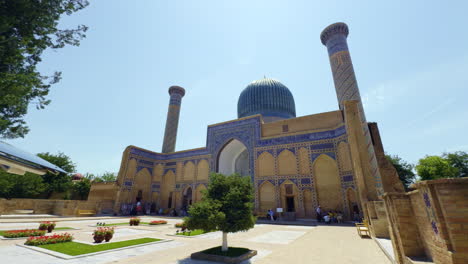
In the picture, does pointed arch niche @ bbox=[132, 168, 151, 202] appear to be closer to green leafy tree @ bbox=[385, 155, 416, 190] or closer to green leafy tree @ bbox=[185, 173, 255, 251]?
green leafy tree @ bbox=[185, 173, 255, 251]

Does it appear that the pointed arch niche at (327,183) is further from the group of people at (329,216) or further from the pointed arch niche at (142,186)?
the pointed arch niche at (142,186)

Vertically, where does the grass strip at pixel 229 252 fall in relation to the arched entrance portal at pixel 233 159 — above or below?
below

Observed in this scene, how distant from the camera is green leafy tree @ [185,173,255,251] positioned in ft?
17.6

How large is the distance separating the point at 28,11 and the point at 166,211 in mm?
19610

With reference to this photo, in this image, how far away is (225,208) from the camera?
5.68 meters

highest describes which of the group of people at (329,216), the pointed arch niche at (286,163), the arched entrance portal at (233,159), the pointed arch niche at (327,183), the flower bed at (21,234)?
the arched entrance portal at (233,159)

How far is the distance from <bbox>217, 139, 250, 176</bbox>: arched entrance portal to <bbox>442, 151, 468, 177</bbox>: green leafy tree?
23.8 meters

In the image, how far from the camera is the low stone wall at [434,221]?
7.67ft

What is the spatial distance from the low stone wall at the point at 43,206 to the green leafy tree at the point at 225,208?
55.0ft

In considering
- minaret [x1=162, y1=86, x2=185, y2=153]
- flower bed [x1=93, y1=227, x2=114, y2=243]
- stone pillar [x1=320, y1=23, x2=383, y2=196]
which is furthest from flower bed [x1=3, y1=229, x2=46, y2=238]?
minaret [x1=162, y1=86, x2=185, y2=153]

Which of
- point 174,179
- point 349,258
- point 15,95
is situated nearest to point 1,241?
point 15,95

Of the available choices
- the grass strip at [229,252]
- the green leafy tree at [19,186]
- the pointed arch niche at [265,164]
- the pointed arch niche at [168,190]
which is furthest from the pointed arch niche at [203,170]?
the green leafy tree at [19,186]

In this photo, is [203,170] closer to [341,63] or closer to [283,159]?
[283,159]

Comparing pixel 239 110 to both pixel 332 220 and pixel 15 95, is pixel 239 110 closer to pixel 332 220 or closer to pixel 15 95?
pixel 332 220
